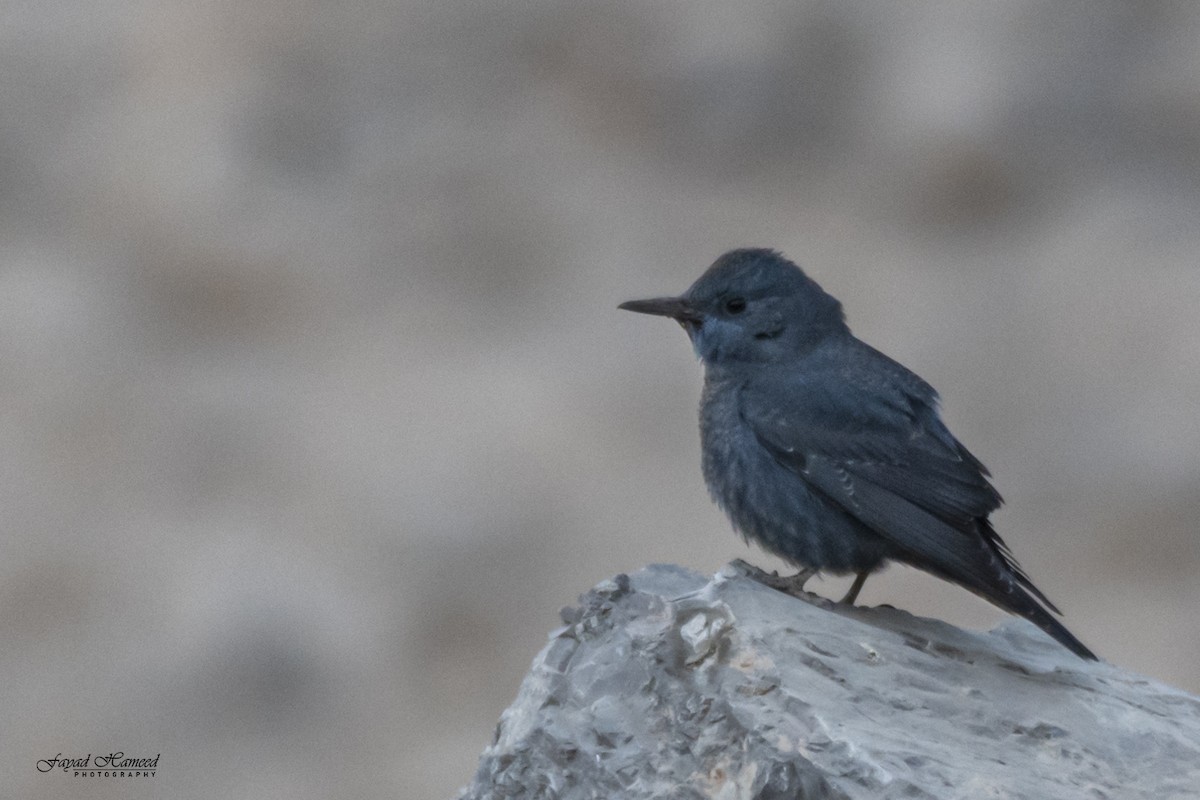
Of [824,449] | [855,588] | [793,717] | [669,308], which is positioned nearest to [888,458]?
[824,449]

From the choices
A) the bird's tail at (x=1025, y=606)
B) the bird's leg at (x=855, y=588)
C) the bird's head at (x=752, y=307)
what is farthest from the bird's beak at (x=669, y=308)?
the bird's tail at (x=1025, y=606)

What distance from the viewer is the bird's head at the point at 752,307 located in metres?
5.05

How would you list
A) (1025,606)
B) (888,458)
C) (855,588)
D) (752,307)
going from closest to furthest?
(1025,606), (888,458), (855,588), (752,307)

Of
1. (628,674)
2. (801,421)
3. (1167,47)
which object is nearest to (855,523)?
(801,421)

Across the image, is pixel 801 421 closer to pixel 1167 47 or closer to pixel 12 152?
pixel 1167 47

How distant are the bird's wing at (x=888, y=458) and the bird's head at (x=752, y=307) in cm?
11

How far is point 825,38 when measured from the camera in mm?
8938

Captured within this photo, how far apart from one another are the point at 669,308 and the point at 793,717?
5.68ft

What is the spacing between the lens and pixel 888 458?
471 cm

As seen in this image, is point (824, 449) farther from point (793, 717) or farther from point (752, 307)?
point (793, 717)

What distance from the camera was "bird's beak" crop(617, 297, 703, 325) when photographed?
5035 mm

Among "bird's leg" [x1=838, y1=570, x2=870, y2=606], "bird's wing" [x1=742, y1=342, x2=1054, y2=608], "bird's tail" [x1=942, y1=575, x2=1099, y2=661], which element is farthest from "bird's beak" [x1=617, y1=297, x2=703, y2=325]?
"bird's tail" [x1=942, y1=575, x2=1099, y2=661]

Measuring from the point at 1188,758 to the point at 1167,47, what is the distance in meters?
5.79

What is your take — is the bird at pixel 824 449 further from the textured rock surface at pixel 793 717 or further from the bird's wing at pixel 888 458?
the textured rock surface at pixel 793 717
